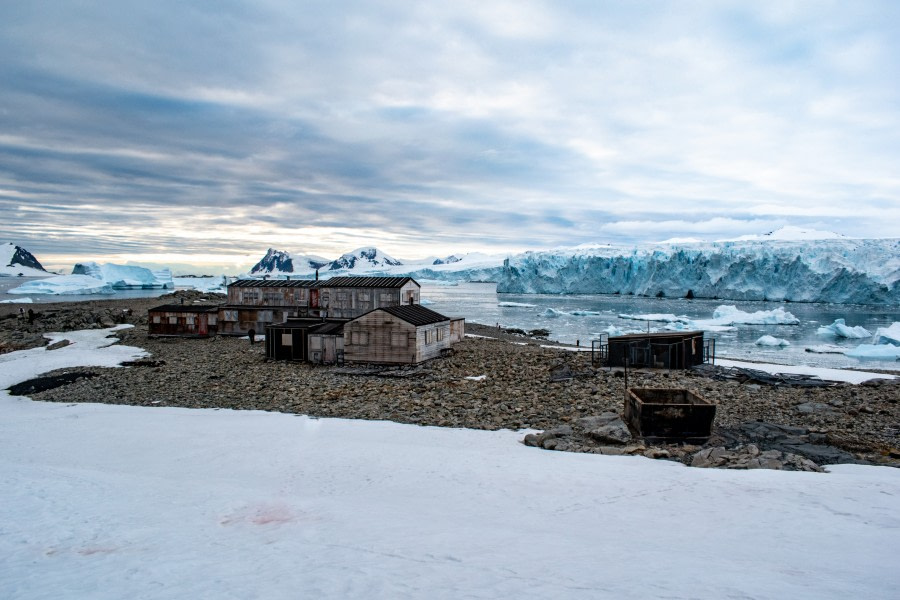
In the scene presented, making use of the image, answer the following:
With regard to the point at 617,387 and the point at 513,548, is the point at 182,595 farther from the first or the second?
the point at 617,387

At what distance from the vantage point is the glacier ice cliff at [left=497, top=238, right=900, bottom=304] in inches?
2685

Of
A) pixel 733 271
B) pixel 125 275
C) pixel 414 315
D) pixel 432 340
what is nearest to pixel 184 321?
pixel 414 315

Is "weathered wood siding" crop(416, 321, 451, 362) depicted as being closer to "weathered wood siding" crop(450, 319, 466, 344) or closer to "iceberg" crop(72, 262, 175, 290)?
"weathered wood siding" crop(450, 319, 466, 344)

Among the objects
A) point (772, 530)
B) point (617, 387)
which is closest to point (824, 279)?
point (617, 387)

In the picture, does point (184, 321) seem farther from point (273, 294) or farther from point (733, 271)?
point (733, 271)

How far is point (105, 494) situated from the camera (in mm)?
9273

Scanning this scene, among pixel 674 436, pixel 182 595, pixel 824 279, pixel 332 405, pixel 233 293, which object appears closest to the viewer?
pixel 182 595

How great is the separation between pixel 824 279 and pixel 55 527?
82.0m

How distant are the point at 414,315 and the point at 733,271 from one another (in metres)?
65.7

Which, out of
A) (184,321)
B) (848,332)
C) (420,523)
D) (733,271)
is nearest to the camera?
(420,523)

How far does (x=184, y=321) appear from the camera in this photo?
3406cm

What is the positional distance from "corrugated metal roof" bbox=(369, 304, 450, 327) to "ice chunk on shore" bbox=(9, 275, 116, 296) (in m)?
84.3

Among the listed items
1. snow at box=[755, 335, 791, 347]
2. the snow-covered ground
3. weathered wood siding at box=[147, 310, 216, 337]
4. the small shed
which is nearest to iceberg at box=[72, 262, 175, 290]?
weathered wood siding at box=[147, 310, 216, 337]

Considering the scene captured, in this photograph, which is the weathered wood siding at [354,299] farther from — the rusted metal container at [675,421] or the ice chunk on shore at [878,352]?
the ice chunk on shore at [878,352]
